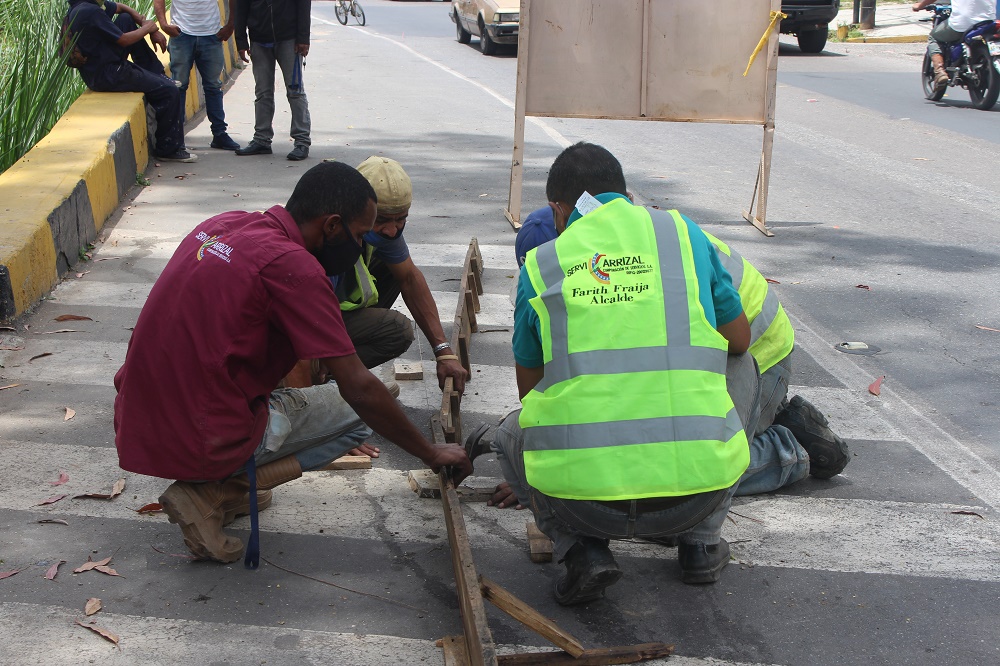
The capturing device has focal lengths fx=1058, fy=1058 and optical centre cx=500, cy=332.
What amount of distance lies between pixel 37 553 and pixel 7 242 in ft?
8.64

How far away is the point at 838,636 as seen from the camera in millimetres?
3246

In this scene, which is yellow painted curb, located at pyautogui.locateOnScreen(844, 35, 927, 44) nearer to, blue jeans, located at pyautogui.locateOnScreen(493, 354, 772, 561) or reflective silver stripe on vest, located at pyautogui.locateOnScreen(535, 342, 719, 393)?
blue jeans, located at pyautogui.locateOnScreen(493, 354, 772, 561)

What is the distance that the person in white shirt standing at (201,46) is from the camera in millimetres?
10109

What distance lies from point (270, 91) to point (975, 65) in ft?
29.5

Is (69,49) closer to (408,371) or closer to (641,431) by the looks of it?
(408,371)

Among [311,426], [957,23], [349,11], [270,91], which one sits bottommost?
[311,426]

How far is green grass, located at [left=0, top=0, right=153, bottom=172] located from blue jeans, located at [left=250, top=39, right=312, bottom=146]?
161cm

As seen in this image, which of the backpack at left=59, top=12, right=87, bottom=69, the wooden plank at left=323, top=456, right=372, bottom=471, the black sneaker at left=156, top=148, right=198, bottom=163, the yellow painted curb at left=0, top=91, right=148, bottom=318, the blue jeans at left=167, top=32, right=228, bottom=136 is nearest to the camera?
the wooden plank at left=323, top=456, right=372, bottom=471

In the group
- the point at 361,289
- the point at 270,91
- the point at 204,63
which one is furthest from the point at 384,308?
the point at 204,63

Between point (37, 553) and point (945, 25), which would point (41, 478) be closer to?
point (37, 553)

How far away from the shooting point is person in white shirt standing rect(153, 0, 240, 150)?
10109mm

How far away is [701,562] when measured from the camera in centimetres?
347

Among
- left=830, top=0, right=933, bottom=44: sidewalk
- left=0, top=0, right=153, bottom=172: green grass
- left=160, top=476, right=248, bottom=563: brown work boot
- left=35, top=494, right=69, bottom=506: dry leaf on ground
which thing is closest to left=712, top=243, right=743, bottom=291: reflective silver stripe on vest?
left=160, top=476, right=248, bottom=563: brown work boot

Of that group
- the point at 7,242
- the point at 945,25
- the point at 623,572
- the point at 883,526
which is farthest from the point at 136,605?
the point at 945,25
